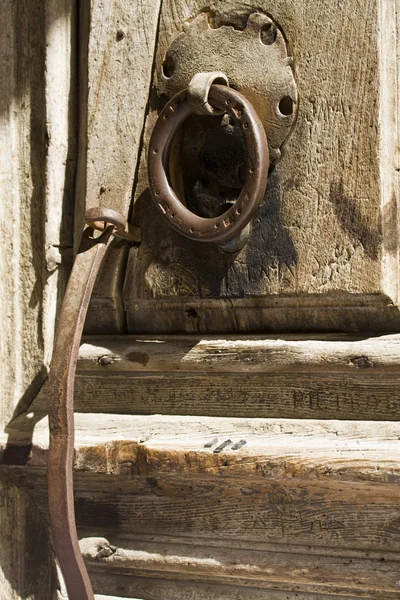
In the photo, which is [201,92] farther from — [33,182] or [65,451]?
[65,451]

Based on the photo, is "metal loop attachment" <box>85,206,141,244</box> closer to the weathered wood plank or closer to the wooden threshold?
the wooden threshold

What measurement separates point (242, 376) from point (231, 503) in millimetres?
238

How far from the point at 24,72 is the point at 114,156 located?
305 mm

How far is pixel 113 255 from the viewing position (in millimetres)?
1382

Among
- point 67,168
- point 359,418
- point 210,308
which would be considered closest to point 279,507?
point 359,418

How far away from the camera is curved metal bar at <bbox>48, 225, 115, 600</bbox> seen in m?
1.20

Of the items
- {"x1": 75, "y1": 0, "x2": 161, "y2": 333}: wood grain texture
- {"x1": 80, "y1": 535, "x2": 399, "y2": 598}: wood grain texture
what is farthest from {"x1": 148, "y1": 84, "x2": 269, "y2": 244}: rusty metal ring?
{"x1": 80, "y1": 535, "x2": 399, "y2": 598}: wood grain texture

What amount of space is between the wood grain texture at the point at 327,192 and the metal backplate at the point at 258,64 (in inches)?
0.7

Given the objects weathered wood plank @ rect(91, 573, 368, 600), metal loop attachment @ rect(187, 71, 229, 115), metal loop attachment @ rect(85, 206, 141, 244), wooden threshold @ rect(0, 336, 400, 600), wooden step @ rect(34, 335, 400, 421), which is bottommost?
weathered wood plank @ rect(91, 573, 368, 600)

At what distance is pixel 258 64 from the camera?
125 centimetres

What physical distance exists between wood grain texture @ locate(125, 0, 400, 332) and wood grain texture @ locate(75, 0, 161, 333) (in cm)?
12

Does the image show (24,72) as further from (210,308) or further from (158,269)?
(210,308)

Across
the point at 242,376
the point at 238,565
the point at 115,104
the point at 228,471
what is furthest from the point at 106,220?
the point at 238,565

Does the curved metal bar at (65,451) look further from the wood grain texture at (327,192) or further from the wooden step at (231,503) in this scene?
the wood grain texture at (327,192)
